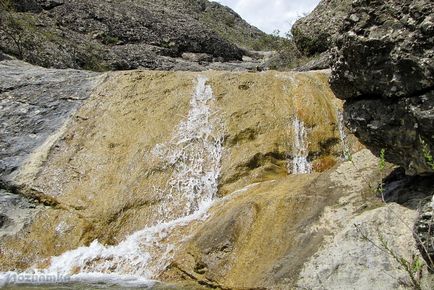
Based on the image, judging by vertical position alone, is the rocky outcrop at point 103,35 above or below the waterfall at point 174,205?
above

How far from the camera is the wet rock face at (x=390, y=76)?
23.4ft

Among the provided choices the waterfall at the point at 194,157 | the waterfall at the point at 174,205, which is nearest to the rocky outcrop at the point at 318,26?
the waterfall at the point at 174,205

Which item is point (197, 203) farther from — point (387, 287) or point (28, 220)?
point (387, 287)

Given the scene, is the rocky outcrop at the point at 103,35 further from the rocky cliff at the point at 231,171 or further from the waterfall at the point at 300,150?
the waterfall at the point at 300,150

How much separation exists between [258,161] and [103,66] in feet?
42.1

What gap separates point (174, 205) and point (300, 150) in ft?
9.21

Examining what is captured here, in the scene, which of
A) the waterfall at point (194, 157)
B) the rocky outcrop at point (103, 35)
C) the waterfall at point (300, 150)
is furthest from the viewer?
the rocky outcrop at point (103, 35)

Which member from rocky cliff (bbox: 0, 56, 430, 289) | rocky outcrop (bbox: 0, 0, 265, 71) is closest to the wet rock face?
rocky cliff (bbox: 0, 56, 430, 289)

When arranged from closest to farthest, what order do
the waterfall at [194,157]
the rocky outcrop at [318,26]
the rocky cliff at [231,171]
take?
the rocky cliff at [231,171] → the waterfall at [194,157] → the rocky outcrop at [318,26]

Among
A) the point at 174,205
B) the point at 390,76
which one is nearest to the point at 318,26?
the point at 174,205

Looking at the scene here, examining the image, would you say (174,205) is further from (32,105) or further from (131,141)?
(32,105)

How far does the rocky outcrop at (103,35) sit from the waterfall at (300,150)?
36.3 feet

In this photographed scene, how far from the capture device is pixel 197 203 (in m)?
11.5

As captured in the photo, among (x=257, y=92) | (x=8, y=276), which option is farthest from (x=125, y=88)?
(x=8, y=276)
